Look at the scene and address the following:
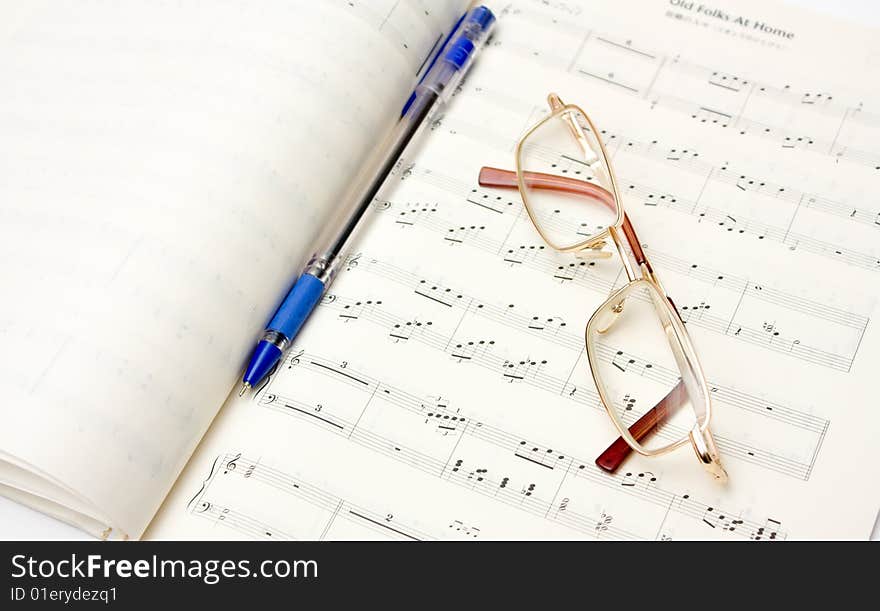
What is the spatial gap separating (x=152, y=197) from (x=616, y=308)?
44 centimetres

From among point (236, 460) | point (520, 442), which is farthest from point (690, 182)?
point (236, 460)

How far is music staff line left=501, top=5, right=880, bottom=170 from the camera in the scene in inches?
39.3

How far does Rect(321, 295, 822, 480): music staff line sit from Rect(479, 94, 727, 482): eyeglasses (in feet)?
0.06

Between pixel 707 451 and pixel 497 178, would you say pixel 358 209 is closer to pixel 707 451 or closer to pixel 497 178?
pixel 497 178

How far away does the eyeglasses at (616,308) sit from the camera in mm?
834

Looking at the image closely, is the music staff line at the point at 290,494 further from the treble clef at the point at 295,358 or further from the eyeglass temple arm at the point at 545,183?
the eyeglass temple arm at the point at 545,183

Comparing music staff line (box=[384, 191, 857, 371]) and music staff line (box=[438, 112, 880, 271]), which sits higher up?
music staff line (box=[438, 112, 880, 271])

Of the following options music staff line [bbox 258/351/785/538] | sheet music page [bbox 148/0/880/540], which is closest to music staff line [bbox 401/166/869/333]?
sheet music page [bbox 148/0/880/540]

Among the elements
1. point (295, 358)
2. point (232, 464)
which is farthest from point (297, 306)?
point (232, 464)

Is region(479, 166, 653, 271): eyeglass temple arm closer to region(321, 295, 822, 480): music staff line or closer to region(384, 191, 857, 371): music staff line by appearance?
region(384, 191, 857, 371): music staff line

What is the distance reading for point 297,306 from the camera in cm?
90

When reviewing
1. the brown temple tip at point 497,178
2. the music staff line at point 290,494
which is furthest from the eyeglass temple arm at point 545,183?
the music staff line at point 290,494

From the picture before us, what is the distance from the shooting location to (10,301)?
82cm
